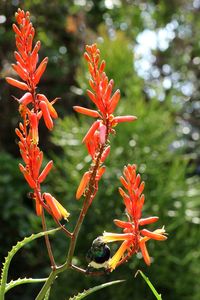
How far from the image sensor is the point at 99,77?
0.92m

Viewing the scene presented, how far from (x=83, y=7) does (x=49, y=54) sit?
619 mm

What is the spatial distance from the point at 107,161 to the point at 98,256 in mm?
2610

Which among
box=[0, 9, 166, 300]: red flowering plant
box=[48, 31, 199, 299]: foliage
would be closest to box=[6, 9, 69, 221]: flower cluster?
box=[0, 9, 166, 300]: red flowering plant

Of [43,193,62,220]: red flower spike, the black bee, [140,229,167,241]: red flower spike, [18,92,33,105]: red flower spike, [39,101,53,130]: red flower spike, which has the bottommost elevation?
the black bee

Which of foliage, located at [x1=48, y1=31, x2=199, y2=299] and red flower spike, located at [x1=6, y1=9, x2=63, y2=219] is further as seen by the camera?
foliage, located at [x1=48, y1=31, x2=199, y2=299]

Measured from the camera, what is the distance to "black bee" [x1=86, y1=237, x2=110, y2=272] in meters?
1.00

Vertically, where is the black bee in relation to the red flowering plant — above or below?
below

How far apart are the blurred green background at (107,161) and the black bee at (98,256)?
2.38 metres

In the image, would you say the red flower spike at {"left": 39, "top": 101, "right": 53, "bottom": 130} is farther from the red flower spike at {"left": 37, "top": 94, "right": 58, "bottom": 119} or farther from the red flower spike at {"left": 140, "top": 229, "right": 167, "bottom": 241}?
the red flower spike at {"left": 140, "top": 229, "right": 167, "bottom": 241}

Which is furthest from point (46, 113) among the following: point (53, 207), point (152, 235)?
point (152, 235)

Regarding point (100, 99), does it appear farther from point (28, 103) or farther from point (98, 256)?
point (98, 256)

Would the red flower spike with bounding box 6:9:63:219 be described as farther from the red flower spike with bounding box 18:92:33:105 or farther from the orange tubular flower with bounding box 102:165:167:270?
the orange tubular flower with bounding box 102:165:167:270

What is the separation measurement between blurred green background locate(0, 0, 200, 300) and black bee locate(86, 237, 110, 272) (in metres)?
2.38

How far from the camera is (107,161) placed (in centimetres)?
361
